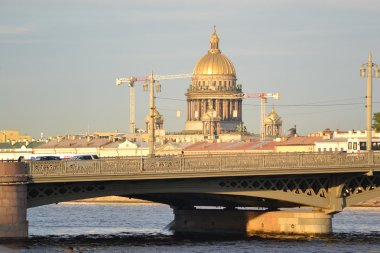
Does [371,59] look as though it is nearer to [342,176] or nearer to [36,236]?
[342,176]

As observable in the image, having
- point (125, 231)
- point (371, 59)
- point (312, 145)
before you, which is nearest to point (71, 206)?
point (312, 145)

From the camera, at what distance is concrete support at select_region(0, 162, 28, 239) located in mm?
67750

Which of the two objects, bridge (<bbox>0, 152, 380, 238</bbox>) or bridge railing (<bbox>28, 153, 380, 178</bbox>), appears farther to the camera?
bridge railing (<bbox>28, 153, 380, 178</bbox>)

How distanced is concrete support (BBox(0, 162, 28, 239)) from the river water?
97cm

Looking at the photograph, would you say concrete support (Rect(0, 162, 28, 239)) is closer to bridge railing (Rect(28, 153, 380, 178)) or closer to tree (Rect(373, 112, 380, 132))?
bridge railing (Rect(28, 153, 380, 178))

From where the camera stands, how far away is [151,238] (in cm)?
7875

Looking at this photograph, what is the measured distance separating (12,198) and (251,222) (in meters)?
16.8

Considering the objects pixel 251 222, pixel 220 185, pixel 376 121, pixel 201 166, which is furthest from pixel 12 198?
pixel 376 121

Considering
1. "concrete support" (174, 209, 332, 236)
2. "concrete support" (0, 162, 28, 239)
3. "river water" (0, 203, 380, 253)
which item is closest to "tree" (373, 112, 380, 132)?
"river water" (0, 203, 380, 253)

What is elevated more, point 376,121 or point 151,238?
point 376,121

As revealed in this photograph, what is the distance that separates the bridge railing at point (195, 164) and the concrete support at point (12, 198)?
746 millimetres

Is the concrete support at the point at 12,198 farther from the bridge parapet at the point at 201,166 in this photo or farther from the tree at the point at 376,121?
the tree at the point at 376,121

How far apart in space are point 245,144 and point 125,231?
94712mm

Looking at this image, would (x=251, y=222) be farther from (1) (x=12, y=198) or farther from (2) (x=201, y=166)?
(1) (x=12, y=198)
